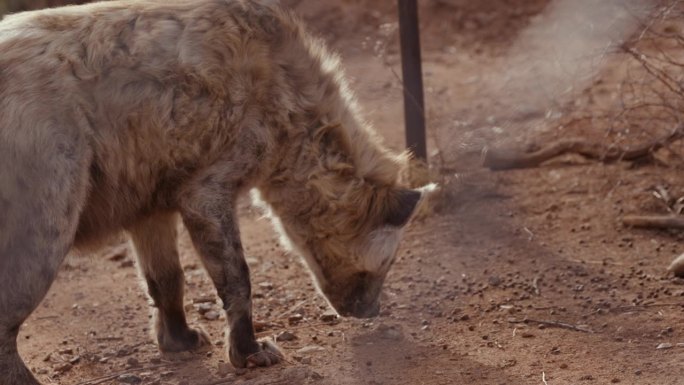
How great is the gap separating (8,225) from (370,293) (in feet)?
5.68

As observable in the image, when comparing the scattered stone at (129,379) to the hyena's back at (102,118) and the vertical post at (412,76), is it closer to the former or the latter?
the hyena's back at (102,118)

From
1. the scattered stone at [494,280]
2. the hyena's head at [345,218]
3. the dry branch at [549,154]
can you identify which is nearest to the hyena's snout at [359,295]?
the hyena's head at [345,218]

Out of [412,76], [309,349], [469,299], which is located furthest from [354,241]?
[412,76]

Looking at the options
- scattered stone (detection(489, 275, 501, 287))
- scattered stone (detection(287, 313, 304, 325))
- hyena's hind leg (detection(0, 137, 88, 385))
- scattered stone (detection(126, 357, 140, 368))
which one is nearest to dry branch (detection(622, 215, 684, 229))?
scattered stone (detection(489, 275, 501, 287))

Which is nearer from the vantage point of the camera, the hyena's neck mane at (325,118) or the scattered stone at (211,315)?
the hyena's neck mane at (325,118)

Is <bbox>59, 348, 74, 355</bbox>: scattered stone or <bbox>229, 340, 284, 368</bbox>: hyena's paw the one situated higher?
A: <bbox>229, 340, 284, 368</bbox>: hyena's paw

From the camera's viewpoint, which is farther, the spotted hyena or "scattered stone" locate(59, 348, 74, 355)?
"scattered stone" locate(59, 348, 74, 355)

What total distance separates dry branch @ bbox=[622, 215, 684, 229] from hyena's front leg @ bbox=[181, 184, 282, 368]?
7.75 feet

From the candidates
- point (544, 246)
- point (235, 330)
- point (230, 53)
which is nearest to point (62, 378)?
point (235, 330)

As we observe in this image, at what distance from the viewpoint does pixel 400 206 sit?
5.36m

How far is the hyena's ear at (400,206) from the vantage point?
5355 millimetres

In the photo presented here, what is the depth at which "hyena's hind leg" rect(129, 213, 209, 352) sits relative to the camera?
5582 mm

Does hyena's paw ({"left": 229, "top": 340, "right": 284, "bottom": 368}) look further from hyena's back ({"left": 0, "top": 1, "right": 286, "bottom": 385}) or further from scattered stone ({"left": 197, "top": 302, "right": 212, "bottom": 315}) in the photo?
scattered stone ({"left": 197, "top": 302, "right": 212, "bottom": 315})

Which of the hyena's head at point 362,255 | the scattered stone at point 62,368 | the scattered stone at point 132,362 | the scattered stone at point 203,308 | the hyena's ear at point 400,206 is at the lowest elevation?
the scattered stone at point 203,308
